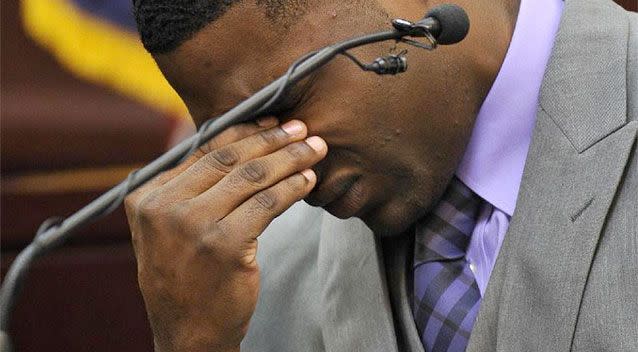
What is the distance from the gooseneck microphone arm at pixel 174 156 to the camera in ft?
2.61

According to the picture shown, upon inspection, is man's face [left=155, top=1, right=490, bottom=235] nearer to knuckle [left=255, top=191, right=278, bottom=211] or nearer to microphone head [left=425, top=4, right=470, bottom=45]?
knuckle [left=255, top=191, right=278, bottom=211]

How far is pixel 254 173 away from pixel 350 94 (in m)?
0.11

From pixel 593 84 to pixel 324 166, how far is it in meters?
0.25

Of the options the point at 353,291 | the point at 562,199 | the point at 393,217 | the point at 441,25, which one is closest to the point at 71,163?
the point at 353,291

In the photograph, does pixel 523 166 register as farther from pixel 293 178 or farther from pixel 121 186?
pixel 121 186

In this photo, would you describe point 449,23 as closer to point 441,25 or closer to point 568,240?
point 441,25

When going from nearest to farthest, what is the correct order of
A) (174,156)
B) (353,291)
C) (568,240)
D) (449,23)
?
(174,156), (449,23), (568,240), (353,291)

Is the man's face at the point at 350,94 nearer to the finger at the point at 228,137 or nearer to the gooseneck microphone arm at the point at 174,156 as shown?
the finger at the point at 228,137

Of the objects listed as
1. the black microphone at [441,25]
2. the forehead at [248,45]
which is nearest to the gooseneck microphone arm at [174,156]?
the black microphone at [441,25]

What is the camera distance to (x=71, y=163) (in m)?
2.35

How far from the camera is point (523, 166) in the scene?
1.21 m

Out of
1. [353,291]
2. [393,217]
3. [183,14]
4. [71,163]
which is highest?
[183,14]

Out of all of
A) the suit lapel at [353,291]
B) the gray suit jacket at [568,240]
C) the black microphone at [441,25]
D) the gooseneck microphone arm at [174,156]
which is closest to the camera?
the gooseneck microphone arm at [174,156]

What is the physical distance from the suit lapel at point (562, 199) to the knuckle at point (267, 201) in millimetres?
203
